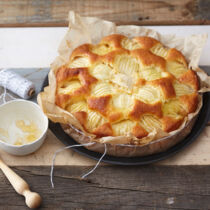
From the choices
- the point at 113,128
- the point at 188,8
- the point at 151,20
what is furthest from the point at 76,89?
the point at 188,8

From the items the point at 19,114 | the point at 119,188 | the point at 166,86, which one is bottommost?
the point at 119,188

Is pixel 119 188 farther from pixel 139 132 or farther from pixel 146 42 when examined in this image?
pixel 146 42

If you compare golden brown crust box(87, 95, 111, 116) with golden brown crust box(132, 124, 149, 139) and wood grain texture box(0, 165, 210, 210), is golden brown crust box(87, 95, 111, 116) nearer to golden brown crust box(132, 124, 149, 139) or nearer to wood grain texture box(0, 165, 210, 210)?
golden brown crust box(132, 124, 149, 139)

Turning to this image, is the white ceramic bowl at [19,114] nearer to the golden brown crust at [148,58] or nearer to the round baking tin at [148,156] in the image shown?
the round baking tin at [148,156]

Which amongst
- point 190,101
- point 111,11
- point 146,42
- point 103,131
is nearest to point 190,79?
point 190,101

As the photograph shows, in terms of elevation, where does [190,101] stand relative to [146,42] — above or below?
below

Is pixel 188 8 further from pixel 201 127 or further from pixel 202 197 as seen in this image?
pixel 202 197

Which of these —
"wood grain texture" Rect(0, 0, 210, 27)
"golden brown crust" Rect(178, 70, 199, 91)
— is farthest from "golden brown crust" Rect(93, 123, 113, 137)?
"wood grain texture" Rect(0, 0, 210, 27)
